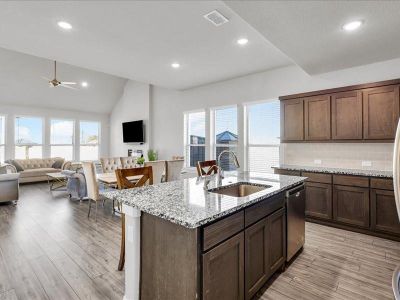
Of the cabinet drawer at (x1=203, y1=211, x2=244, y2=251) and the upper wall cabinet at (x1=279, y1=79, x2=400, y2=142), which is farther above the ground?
the upper wall cabinet at (x1=279, y1=79, x2=400, y2=142)

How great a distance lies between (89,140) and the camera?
32.2 feet

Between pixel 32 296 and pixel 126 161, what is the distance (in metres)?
3.85

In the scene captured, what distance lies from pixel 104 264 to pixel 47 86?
7408 millimetres

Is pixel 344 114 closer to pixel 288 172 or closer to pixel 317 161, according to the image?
pixel 317 161

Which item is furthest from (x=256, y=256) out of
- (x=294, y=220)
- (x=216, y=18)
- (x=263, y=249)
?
(x=216, y=18)

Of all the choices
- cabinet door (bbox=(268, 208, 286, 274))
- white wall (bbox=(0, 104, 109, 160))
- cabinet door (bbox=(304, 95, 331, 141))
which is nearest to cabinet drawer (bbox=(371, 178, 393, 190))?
cabinet door (bbox=(304, 95, 331, 141))

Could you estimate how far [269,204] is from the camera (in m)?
2.09

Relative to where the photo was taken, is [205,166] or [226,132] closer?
[205,166]

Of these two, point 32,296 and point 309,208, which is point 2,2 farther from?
point 309,208

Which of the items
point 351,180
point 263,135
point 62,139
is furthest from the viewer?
point 62,139

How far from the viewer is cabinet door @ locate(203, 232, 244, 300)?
1.44 metres

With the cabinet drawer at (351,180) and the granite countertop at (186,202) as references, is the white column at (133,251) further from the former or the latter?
the cabinet drawer at (351,180)

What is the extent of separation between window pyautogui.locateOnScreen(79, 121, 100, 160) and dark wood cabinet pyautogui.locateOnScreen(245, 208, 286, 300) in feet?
30.6

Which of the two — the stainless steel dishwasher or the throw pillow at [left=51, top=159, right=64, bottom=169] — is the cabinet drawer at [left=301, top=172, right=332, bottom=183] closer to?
the stainless steel dishwasher
